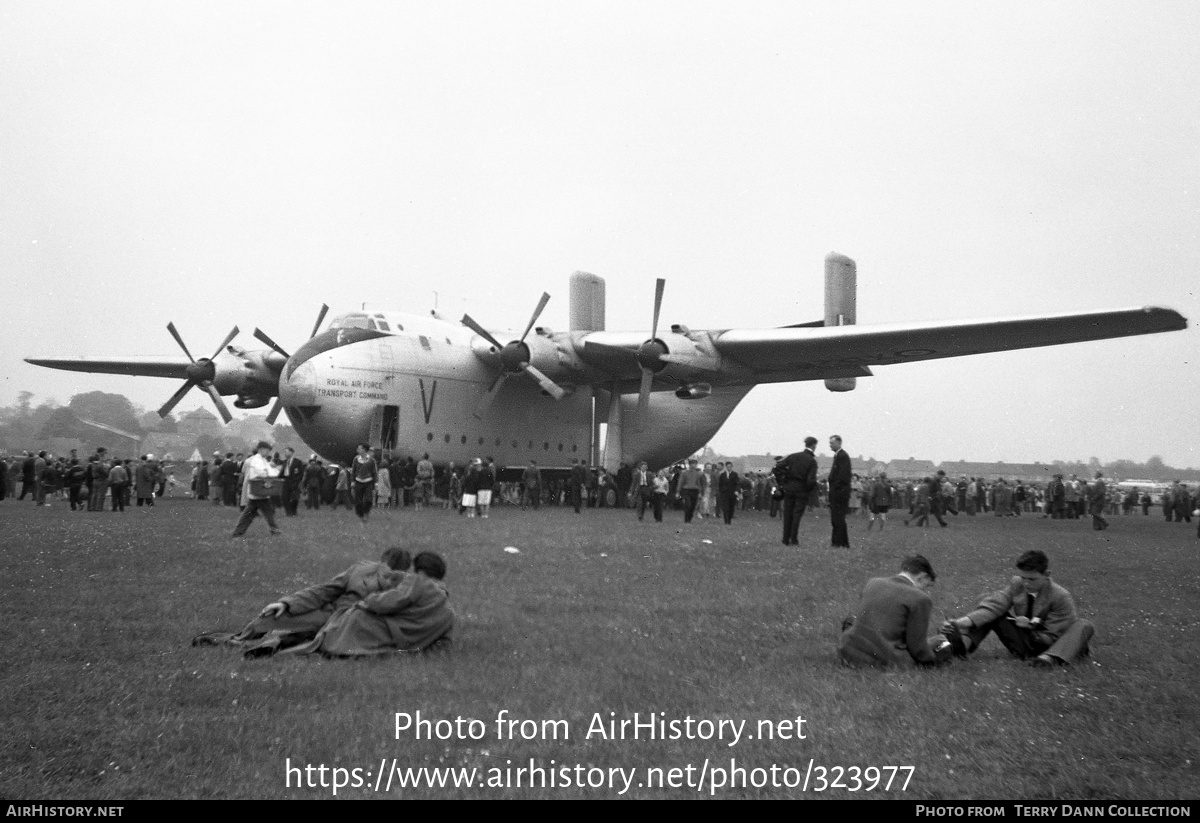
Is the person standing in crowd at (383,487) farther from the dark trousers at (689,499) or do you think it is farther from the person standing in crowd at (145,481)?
the dark trousers at (689,499)

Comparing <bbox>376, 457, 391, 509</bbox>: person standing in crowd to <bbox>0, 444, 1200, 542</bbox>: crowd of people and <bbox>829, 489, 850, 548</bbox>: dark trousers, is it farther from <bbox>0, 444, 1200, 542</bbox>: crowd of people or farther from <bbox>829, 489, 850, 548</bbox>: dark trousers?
<bbox>829, 489, 850, 548</bbox>: dark trousers

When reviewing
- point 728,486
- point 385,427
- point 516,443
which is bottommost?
point 728,486

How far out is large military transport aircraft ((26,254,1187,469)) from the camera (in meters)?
26.6

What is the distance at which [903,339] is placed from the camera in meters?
26.8

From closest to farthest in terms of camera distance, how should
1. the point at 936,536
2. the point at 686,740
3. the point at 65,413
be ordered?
the point at 686,740
the point at 936,536
the point at 65,413

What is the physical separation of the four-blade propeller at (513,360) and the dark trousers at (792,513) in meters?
13.6

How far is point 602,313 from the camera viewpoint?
3294cm

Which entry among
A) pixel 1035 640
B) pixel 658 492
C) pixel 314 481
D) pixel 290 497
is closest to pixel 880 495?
pixel 658 492

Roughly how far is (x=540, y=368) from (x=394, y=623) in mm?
23778

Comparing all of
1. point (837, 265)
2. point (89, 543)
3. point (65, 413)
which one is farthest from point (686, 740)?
point (65, 413)

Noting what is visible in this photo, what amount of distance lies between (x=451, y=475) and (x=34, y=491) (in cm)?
1178

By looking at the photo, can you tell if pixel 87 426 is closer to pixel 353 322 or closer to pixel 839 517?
pixel 353 322
